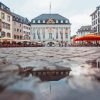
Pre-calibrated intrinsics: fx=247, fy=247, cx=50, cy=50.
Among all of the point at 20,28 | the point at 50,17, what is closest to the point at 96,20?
the point at 50,17

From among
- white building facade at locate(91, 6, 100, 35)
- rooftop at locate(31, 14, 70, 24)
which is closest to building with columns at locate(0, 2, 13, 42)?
rooftop at locate(31, 14, 70, 24)

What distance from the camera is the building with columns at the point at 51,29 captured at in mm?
94750

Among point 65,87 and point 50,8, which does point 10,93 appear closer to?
point 65,87

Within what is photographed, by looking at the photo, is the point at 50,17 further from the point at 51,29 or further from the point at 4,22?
the point at 4,22

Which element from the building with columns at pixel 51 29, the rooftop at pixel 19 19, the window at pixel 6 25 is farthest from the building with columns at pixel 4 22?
the building with columns at pixel 51 29

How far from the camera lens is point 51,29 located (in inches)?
3760

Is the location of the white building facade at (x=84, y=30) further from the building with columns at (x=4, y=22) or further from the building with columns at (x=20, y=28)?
the building with columns at (x=4, y=22)

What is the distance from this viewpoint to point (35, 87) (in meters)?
3.15

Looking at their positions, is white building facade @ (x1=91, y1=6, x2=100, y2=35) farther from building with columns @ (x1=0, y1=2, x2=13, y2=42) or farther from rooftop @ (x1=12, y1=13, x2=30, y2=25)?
building with columns @ (x1=0, y1=2, x2=13, y2=42)

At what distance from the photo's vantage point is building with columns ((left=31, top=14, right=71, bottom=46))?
9475 cm

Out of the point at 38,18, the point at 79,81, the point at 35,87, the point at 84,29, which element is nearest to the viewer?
the point at 35,87

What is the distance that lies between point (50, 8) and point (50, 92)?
9083 centimetres

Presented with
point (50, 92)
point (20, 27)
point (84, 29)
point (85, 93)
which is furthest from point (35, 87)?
point (84, 29)

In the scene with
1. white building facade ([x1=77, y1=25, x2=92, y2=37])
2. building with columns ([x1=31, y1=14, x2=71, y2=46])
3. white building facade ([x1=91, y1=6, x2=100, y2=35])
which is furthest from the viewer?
white building facade ([x1=77, y1=25, x2=92, y2=37])
